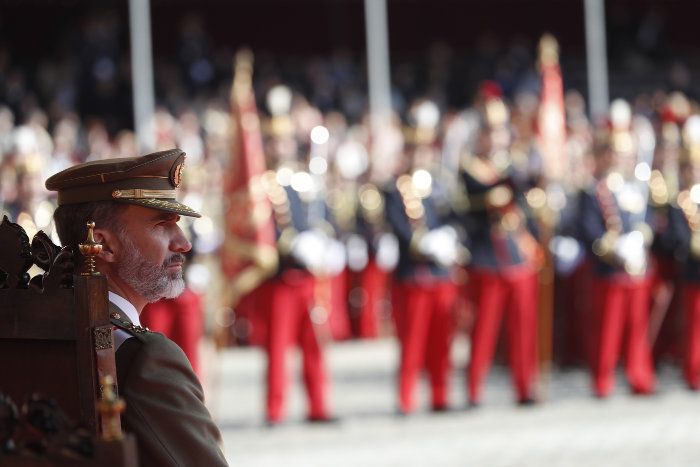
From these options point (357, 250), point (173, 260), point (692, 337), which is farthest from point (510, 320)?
point (173, 260)

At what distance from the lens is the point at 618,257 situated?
1062 cm

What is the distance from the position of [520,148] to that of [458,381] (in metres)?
2.32

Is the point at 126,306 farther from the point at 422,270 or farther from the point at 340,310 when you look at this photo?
the point at 340,310

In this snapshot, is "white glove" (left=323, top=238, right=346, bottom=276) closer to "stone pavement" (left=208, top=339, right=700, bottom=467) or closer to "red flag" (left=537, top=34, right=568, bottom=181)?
"stone pavement" (left=208, top=339, right=700, bottom=467)

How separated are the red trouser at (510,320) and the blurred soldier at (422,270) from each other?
0.21m

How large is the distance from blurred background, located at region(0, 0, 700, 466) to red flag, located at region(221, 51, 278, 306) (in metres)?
0.02

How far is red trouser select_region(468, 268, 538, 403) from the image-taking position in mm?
10352

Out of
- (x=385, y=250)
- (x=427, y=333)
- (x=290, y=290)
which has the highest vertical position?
(x=385, y=250)

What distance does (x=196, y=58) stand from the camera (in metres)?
21.5

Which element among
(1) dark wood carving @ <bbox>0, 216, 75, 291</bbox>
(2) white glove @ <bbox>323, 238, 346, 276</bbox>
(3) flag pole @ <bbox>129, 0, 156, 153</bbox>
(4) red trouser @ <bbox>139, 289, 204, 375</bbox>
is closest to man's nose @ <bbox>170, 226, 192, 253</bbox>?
(1) dark wood carving @ <bbox>0, 216, 75, 291</bbox>

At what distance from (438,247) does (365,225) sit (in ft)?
18.6

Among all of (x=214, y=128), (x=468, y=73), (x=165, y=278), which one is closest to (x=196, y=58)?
(x=468, y=73)

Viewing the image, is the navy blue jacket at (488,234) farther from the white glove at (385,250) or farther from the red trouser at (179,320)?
the white glove at (385,250)

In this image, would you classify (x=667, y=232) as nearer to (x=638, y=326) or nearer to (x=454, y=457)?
(x=638, y=326)
